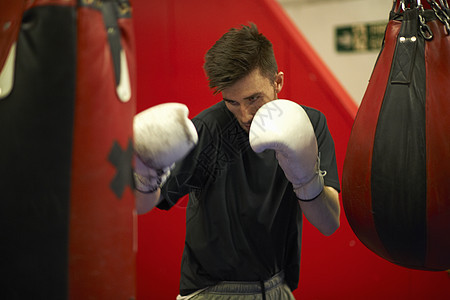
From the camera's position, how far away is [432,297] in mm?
1942

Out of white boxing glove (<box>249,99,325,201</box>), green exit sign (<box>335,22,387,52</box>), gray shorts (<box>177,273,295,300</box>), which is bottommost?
gray shorts (<box>177,273,295,300</box>)

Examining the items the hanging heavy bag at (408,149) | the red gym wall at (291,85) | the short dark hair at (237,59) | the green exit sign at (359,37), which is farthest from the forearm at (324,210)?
the green exit sign at (359,37)

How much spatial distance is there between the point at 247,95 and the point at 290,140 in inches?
9.0

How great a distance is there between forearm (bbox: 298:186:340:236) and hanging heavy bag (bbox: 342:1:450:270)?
0.37ft

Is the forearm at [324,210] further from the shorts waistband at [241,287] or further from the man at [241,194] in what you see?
the shorts waistband at [241,287]

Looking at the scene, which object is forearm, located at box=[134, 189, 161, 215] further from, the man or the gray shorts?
the gray shorts

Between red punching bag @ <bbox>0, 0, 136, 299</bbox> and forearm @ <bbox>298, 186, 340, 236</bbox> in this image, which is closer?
red punching bag @ <bbox>0, 0, 136, 299</bbox>

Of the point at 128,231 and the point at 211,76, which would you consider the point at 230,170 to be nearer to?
the point at 211,76

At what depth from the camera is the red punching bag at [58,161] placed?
0.73 m

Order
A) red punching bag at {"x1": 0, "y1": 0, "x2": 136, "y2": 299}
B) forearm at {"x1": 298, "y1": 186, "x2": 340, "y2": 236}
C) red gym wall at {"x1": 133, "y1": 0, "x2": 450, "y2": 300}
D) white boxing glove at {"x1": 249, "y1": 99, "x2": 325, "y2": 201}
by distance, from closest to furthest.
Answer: red punching bag at {"x1": 0, "y1": 0, "x2": 136, "y2": 299}, white boxing glove at {"x1": 249, "y1": 99, "x2": 325, "y2": 201}, forearm at {"x1": 298, "y1": 186, "x2": 340, "y2": 236}, red gym wall at {"x1": 133, "y1": 0, "x2": 450, "y2": 300}

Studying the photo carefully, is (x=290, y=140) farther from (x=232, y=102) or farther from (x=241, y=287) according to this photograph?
(x=241, y=287)

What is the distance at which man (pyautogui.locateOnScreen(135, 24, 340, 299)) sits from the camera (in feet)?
4.53

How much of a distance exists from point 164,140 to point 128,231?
0.30 meters

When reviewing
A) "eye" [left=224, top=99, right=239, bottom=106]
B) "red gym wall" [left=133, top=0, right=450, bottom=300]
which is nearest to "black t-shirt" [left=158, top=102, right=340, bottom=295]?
"eye" [left=224, top=99, right=239, bottom=106]
